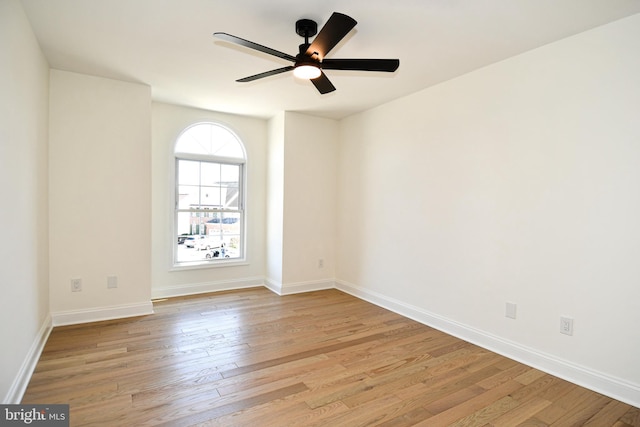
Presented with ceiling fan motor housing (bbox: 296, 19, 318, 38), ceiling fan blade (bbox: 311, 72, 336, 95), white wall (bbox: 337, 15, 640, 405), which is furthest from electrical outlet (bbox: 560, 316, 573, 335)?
ceiling fan motor housing (bbox: 296, 19, 318, 38)

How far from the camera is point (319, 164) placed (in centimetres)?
494

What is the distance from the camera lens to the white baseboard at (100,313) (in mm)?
3346

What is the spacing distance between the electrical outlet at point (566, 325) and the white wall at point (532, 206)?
0.04 m

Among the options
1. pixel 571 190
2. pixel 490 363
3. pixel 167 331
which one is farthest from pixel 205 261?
pixel 571 190

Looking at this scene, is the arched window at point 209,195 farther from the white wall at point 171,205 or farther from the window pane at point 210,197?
the white wall at point 171,205

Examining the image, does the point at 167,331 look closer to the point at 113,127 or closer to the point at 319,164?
the point at 113,127

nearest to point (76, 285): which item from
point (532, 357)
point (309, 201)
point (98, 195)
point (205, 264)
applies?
point (98, 195)

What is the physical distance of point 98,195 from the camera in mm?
3490

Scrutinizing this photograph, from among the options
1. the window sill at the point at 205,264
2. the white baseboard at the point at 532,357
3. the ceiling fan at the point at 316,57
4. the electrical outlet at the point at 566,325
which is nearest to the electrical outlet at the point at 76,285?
the window sill at the point at 205,264

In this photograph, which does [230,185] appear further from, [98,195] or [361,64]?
[361,64]

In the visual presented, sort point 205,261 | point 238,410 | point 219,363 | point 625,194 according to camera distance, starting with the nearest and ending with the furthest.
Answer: point 238,410
point 625,194
point 219,363
point 205,261

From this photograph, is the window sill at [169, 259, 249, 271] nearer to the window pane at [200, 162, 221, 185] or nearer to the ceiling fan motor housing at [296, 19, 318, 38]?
the window pane at [200, 162, 221, 185]

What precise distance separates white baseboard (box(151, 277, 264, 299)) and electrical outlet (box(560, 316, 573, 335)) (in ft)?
12.5

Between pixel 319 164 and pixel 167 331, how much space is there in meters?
2.95
